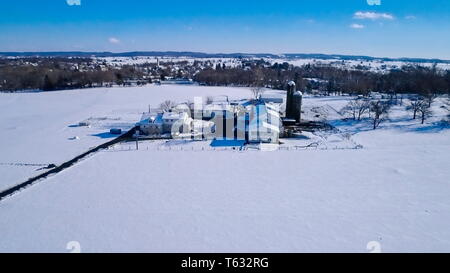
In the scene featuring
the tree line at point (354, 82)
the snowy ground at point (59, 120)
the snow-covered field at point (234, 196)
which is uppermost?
the tree line at point (354, 82)

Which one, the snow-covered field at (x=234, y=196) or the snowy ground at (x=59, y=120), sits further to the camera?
the snowy ground at (x=59, y=120)

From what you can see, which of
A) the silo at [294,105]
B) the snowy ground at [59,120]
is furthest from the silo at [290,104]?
the snowy ground at [59,120]

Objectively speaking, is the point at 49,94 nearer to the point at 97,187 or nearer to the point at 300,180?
the point at 97,187

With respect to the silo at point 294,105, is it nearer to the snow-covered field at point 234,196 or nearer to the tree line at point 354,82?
the snow-covered field at point 234,196

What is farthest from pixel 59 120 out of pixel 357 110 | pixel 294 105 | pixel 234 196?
pixel 357 110

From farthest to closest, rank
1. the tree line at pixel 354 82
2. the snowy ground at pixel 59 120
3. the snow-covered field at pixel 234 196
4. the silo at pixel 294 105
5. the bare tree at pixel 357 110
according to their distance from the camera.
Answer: the tree line at pixel 354 82
the bare tree at pixel 357 110
the silo at pixel 294 105
the snowy ground at pixel 59 120
the snow-covered field at pixel 234 196

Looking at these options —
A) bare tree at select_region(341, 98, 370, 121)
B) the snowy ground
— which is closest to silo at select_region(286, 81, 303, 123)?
bare tree at select_region(341, 98, 370, 121)

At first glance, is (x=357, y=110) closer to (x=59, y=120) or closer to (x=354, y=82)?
(x=354, y=82)

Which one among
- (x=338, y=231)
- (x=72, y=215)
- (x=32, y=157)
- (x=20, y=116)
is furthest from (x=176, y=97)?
(x=338, y=231)

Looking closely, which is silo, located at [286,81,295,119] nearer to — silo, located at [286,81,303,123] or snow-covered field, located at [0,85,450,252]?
silo, located at [286,81,303,123]
